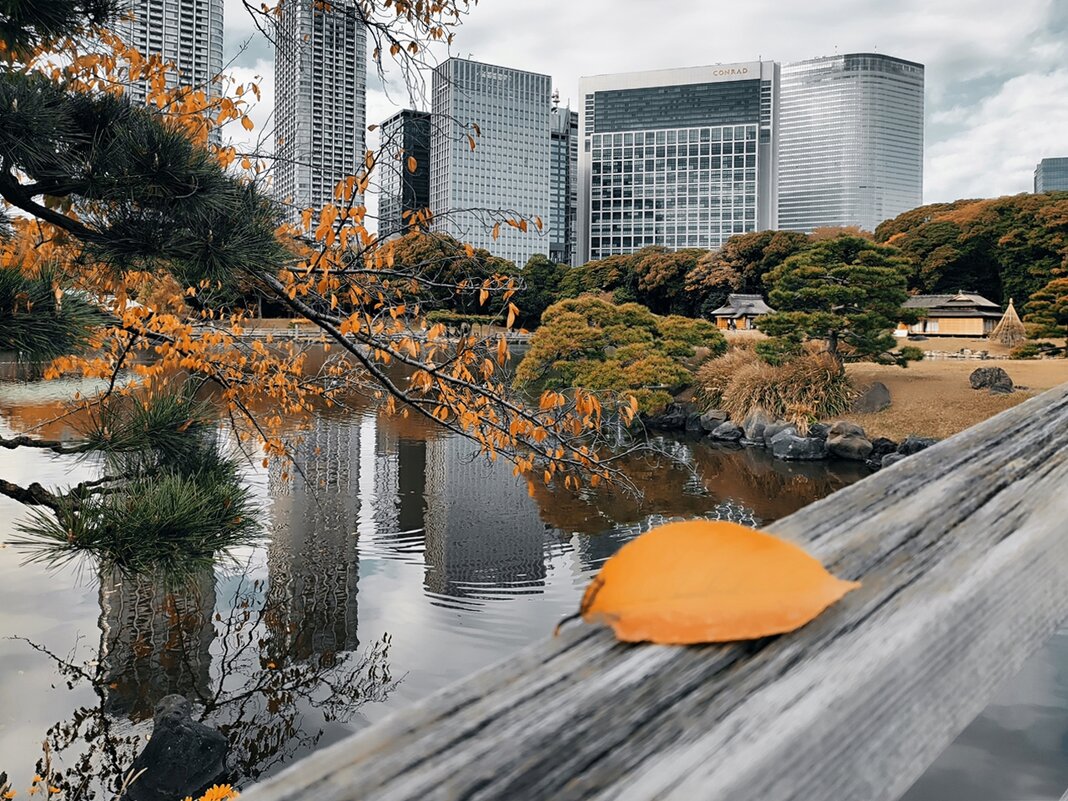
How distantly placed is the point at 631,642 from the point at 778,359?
13.1 metres

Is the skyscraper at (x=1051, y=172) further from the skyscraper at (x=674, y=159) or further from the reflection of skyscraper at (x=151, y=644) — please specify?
the reflection of skyscraper at (x=151, y=644)

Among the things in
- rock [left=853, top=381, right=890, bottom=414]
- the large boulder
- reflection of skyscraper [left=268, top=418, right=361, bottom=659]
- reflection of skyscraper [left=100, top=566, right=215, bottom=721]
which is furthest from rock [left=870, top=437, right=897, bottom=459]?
reflection of skyscraper [left=100, top=566, right=215, bottom=721]

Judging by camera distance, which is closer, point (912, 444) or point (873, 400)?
point (912, 444)

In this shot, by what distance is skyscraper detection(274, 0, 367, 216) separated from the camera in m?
2.30

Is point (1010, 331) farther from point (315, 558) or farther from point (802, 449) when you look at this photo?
point (315, 558)

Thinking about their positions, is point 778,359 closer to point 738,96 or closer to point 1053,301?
point 1053,301

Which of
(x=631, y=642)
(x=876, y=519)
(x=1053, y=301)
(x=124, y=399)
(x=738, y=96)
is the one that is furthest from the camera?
(x=738, y=96)

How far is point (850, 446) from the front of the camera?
10398 mm

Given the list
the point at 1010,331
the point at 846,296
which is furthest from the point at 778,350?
the point at 1010,331

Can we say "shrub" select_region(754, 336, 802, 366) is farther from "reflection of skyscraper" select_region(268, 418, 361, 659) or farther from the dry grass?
"reflection of skyscraper" select_region(268, 418, 361, 659)

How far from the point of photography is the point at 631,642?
0.29 meters

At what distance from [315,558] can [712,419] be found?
8278 millimetres

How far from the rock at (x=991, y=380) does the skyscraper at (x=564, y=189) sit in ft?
178

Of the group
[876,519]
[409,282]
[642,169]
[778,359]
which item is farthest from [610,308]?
[642,169]
